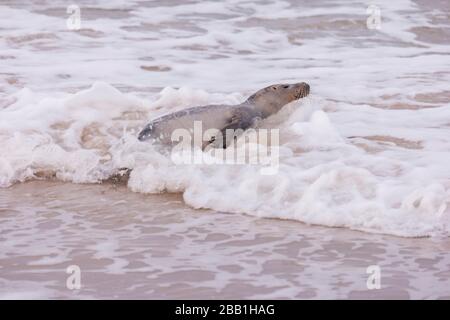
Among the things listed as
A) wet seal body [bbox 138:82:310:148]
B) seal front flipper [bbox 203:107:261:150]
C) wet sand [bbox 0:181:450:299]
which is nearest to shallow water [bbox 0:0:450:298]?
wet sand [bbox 0:181:450:299]

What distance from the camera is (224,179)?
5.32m

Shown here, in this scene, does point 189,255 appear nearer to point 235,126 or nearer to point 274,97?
point 235,126

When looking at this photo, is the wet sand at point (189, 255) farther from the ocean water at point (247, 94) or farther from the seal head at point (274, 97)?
the seal head at point (274, 97)

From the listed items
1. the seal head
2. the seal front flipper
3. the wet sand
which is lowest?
the wet sand

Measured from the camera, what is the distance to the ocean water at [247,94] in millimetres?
5016

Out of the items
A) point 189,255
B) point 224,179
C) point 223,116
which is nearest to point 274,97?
point 223,116

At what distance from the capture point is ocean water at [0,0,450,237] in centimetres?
502

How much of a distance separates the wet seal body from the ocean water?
5.6 inches

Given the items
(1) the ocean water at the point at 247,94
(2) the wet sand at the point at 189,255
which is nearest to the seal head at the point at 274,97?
(1) the ocean water at the point at 247,94

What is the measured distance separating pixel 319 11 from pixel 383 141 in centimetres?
756

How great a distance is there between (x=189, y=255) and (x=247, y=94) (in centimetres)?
380

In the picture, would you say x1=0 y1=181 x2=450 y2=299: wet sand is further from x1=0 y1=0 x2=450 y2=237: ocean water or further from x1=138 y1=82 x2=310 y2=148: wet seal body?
x1=138 y1=82 x2=310 y2=148: wet seal body

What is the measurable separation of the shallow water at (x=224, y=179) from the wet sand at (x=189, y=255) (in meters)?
0.01
